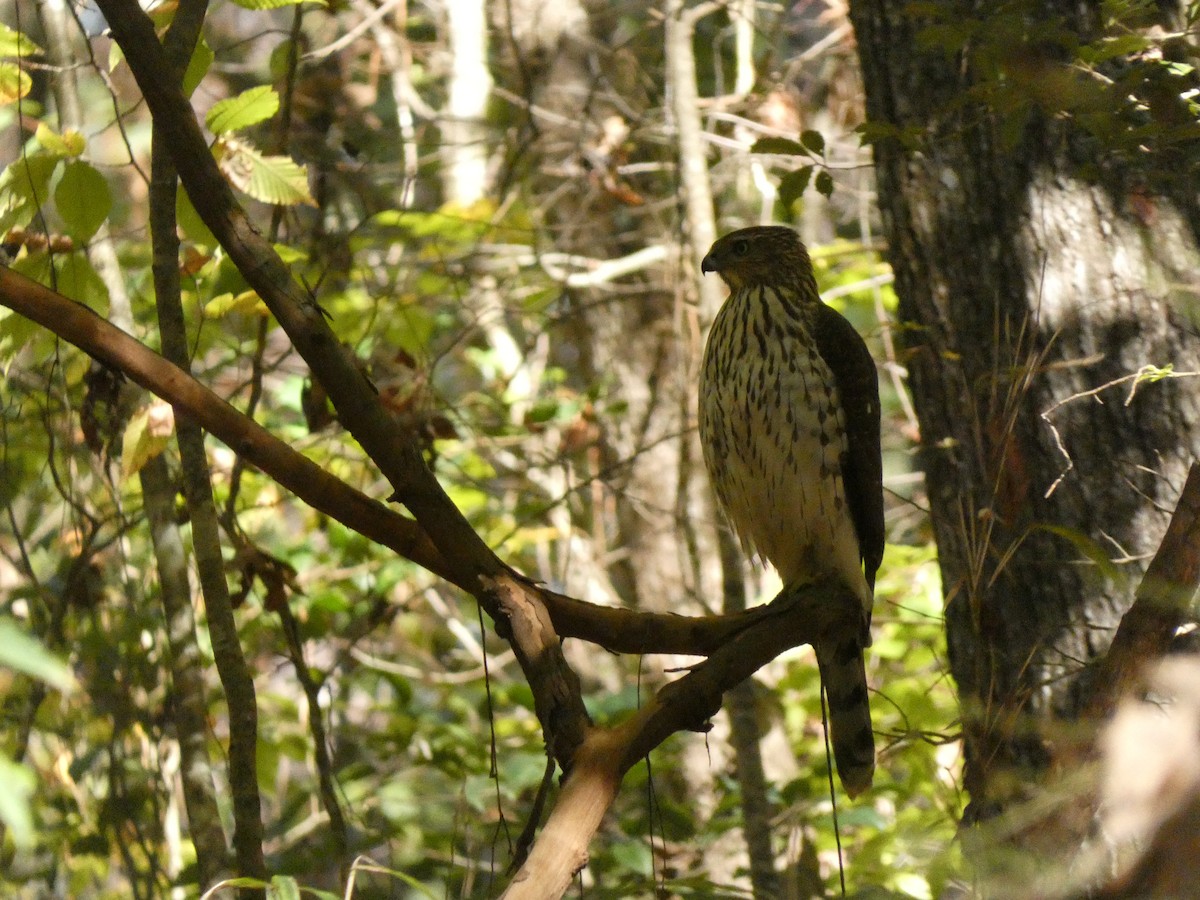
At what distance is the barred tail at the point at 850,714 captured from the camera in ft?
11.0

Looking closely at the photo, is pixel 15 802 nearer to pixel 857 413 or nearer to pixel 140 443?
pixel 140 443

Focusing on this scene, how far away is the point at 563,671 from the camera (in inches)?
74.2

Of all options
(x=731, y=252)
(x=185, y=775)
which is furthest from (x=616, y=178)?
(x=185, y=775)

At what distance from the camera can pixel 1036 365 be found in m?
2.90

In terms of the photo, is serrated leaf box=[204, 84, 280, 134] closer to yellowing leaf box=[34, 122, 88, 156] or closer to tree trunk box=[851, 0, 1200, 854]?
yellowing leaf box=[34, 122, 88, 156]

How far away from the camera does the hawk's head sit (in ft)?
11.9

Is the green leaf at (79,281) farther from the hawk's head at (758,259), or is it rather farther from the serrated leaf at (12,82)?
the hawk's head at (758,259)

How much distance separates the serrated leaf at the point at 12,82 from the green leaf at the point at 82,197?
0.64 ft

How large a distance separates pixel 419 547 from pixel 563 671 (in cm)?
31

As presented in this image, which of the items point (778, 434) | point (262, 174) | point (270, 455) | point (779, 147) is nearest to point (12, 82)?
point (262, 174)

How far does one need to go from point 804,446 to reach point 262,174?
1522mm

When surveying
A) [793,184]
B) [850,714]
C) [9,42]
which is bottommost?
[850,714]

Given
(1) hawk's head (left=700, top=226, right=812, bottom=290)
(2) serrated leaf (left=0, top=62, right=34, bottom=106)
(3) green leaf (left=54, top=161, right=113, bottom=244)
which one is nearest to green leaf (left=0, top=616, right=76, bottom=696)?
(3) green leaf (left=54, top=161, right=113, bottom=244)

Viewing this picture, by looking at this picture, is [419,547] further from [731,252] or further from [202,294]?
[731,252]
